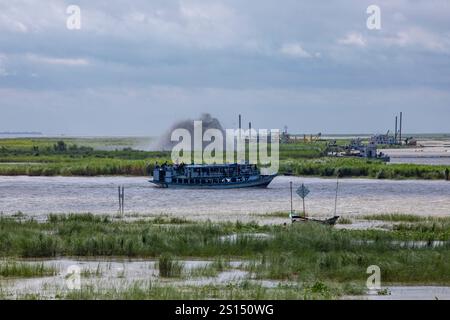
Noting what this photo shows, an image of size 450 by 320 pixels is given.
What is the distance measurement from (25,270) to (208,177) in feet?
138

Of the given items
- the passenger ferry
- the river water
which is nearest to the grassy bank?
the river water

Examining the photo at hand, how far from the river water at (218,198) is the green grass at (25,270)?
58.1ft

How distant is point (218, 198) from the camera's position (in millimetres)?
56594

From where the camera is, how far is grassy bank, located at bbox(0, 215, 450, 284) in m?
23.7

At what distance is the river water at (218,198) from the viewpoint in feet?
152

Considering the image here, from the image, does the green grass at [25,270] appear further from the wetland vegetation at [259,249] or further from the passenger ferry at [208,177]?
the passenger ferry at [208,177]

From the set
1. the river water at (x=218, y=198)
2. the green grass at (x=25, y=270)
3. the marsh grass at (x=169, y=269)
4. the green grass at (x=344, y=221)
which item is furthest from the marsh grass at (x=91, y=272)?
the river water at (x=218, y=198)

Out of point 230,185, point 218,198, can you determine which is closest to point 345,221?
point 218,198

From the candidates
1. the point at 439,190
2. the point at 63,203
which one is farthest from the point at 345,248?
the point at 439,190

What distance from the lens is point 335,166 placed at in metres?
84.6

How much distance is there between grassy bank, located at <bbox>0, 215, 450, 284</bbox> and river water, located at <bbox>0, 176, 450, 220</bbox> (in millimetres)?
10459

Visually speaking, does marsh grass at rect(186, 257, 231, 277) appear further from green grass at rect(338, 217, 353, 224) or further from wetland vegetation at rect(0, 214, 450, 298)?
green grass at rect(338, 217, 353, 224)
